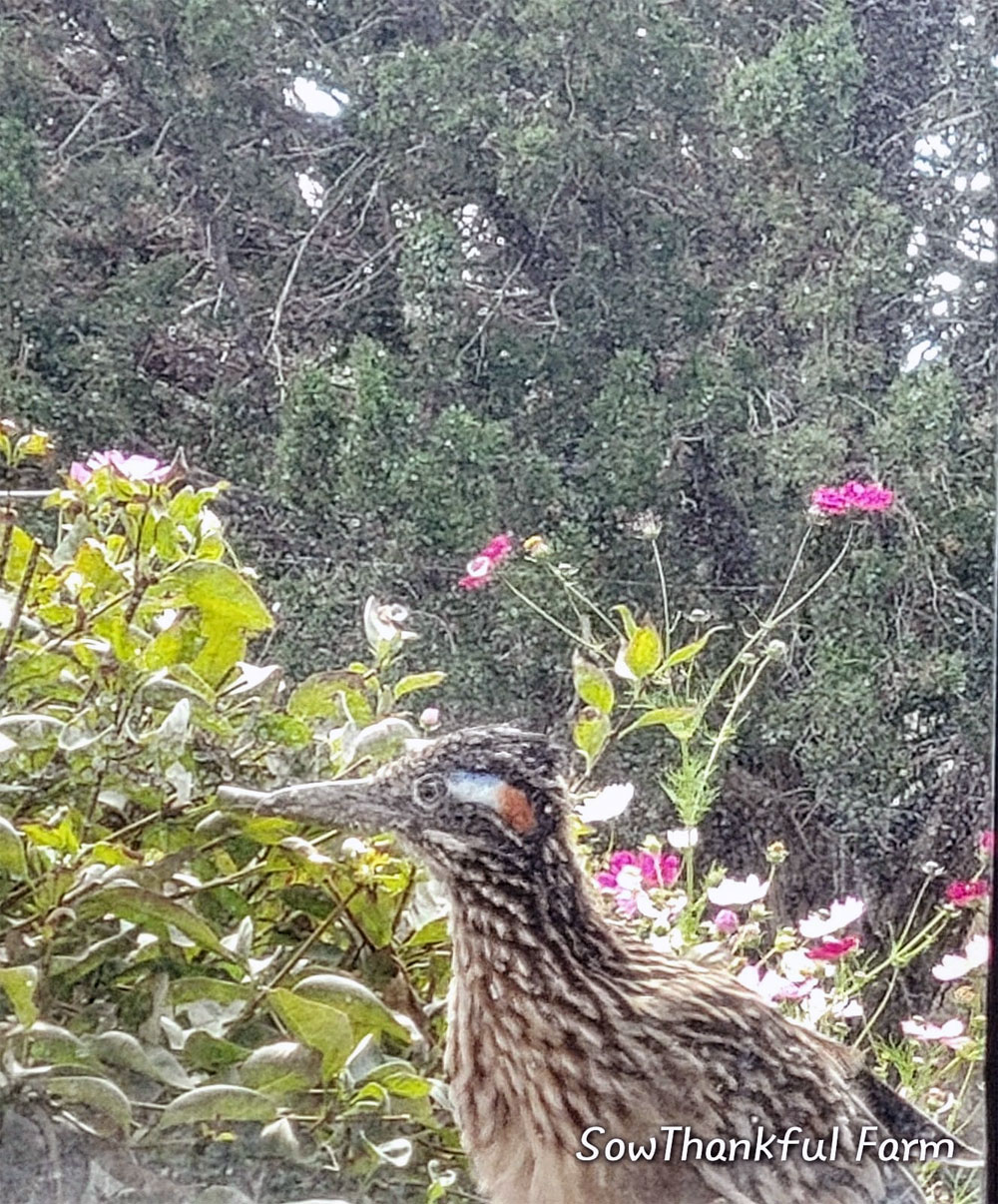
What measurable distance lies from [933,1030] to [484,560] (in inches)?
16.8

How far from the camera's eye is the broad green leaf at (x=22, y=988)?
2.93 feet

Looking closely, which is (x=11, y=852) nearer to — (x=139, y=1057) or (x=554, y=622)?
(x=139, y=1057)

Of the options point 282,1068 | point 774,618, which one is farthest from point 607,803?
point 282,1068

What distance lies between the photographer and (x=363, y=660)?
900 mm

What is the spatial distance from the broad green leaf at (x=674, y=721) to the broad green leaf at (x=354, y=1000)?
0.78 ft

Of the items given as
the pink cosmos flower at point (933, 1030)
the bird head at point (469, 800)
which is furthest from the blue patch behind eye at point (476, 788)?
the pink cosmos flower at point (933, 1030)

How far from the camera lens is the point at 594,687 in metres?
0.90

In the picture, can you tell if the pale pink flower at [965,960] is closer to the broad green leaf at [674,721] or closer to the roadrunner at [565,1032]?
the roadrunner at [565,1032]

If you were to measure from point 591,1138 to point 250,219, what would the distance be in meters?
0.61

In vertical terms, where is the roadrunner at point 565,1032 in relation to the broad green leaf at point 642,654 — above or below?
below

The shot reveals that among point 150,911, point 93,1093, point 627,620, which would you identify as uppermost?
point 627,620

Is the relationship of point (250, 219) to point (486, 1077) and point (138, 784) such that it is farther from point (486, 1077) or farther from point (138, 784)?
point (486, 1077)

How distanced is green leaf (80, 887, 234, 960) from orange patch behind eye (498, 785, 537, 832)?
0.20m

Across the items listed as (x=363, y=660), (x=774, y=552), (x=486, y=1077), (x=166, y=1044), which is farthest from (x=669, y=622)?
(x=166, y=1044)
